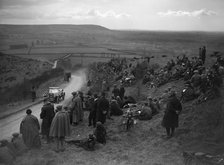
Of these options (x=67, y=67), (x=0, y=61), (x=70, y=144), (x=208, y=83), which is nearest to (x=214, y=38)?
(x=67, y=67)

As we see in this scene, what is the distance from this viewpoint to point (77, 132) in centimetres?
1288

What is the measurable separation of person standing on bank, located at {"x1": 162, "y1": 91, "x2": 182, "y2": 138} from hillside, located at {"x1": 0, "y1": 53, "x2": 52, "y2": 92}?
32240 millimetres

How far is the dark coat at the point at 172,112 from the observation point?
10.9 m

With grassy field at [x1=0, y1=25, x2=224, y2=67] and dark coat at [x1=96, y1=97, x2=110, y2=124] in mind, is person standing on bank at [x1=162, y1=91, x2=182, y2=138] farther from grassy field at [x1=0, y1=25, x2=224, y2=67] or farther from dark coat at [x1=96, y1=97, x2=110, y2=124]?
grassy field at [x1=0, y1=25, x2=224, y2=67]

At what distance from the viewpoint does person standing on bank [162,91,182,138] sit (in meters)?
10.9

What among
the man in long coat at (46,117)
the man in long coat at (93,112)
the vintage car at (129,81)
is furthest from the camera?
the vintage car at (129,81)

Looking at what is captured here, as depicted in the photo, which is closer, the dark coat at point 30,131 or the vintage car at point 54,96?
the dark coat at point 30,131

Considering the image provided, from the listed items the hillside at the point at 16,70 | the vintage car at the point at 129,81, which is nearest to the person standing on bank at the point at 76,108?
the vintage car at the point at 129,81

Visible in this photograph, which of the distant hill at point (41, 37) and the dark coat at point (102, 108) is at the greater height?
the distant hill at point (41, 37)

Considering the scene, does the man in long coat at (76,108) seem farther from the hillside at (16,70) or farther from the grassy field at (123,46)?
the hillside at (16,70)

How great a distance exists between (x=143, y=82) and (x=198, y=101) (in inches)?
377

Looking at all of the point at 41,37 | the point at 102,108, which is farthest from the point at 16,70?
the point at 41,37

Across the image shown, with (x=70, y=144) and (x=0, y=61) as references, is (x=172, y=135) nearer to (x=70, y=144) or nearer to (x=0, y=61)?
(x=70, y=144)

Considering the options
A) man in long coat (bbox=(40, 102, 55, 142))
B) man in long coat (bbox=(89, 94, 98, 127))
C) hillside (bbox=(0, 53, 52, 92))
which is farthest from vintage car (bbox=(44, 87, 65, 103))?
hillside (bbox=(0, 53, 52, 92))
